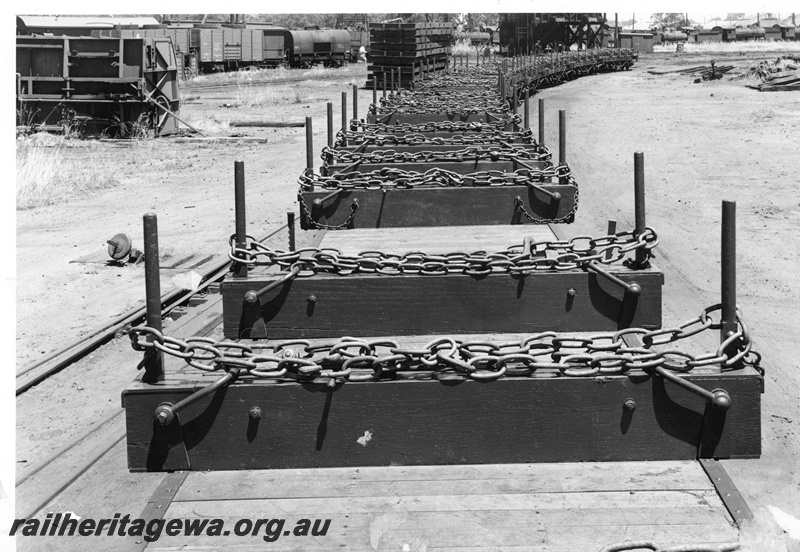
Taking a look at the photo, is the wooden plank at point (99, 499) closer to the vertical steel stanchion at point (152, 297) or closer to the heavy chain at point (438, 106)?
the vertical steel stanchion at point (152, 297)

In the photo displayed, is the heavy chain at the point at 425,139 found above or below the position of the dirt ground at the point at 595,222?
above

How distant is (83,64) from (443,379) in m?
19.2

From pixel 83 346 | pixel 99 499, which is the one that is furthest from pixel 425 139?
pixel 99 499

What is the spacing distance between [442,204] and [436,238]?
31 cm

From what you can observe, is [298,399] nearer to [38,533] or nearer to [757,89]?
[38,533]

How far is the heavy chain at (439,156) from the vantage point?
26.4ft

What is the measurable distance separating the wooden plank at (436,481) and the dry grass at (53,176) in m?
10.9

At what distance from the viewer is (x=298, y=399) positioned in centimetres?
304

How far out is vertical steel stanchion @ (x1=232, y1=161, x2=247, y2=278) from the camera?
14.4ft

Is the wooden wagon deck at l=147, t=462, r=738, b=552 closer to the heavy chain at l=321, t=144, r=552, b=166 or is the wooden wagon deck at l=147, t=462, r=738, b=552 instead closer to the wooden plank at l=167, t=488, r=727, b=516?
the wooden plank at l=167, t=488, r=727, b=516

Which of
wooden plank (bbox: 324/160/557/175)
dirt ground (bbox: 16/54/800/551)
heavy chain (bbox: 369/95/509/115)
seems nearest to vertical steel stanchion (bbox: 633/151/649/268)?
dirt ground (bbox: 16/54/800/551)

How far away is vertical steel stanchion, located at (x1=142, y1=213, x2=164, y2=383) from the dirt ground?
1.93 metres

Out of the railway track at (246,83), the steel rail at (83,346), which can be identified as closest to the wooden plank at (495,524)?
the steel rail at (83,346)

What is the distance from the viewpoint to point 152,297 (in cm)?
304
